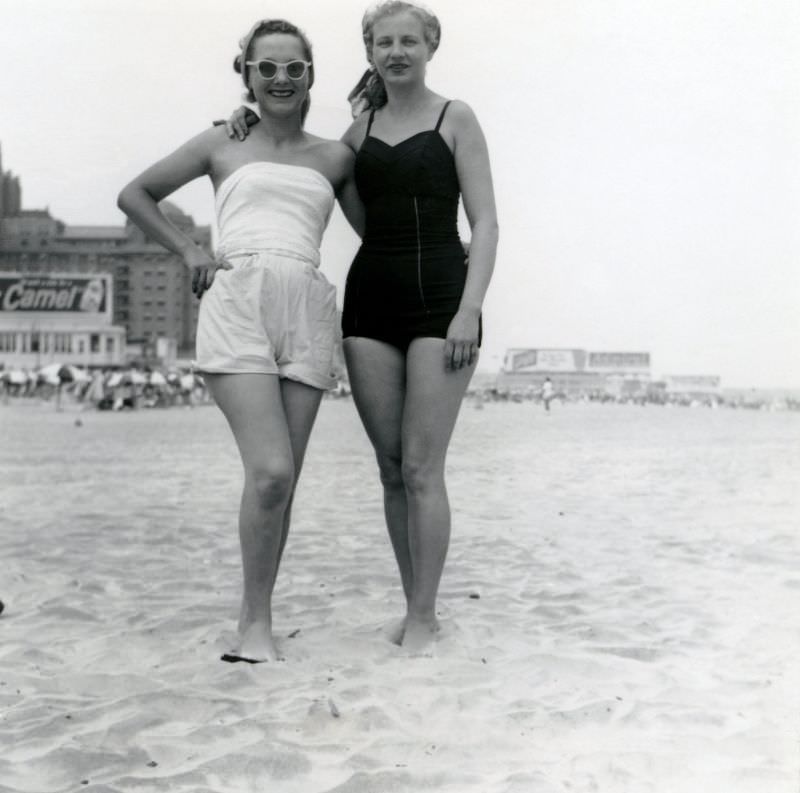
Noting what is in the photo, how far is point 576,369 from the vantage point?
261ft

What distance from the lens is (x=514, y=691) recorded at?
8.71 ft

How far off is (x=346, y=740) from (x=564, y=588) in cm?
190

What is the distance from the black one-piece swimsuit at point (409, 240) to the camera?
9.09 ft

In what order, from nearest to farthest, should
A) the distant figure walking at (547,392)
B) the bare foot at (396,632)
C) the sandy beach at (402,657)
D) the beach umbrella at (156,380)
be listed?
1. the sandy beach at (402,657)
2. the bare foot at (396,632)
3. the beach umbrella at (156,380)
4. the distant figure walking at (547,392)

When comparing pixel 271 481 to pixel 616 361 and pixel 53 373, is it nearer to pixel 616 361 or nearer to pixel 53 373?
pixel 53 373

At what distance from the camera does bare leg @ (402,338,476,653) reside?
2.83 m

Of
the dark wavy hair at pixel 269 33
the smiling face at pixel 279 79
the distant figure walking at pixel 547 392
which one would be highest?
the dark wavy hair at pixel 269 33

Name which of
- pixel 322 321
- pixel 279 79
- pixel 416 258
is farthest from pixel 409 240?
pixel 279 79

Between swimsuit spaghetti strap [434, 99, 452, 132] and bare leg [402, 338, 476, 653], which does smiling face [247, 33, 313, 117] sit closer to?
swimsuit spaghetti strap [434, 99, 452, 132]

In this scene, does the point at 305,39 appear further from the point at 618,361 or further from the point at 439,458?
the point at 618,361

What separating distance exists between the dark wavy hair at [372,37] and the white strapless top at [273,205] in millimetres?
318

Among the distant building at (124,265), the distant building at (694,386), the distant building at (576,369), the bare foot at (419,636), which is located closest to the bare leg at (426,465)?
the bare foot at (419,636)

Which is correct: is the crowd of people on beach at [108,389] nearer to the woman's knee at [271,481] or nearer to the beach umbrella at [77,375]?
Answer: the beach umbrella at [77,375]

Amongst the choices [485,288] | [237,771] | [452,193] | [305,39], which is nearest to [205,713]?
[237,771]
